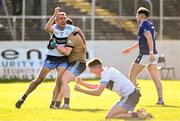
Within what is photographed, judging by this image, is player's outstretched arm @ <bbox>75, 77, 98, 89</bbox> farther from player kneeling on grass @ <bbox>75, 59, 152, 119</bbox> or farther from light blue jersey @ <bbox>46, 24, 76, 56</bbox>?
light blue jersey @ <bbox>46, 24, 76, 56</bbox>

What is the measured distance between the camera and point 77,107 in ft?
51.8

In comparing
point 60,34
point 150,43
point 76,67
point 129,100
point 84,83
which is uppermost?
point 60,34

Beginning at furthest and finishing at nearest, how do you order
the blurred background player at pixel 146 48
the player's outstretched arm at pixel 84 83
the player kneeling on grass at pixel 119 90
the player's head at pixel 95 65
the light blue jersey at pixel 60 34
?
the blurred background player at pixel 146 48, the light blue jersey at pixel 60 34, the player's outstretched arm at pixel 84 83, the player kneeling on grass at pixel 119 90, the player's head at pixel 95 65

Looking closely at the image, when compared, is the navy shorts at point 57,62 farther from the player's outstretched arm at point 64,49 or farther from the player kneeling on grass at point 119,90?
the player kneeling on grass at point 119,90

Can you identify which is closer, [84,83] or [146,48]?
[84,83]

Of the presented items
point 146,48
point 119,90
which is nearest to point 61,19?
point 146,48

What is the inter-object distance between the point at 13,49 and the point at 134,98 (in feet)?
57.3

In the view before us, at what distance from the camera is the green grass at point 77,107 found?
44.2ft

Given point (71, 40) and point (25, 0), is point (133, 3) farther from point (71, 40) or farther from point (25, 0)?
point (71, 40)

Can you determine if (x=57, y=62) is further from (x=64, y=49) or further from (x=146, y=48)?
(x=146, y=48)

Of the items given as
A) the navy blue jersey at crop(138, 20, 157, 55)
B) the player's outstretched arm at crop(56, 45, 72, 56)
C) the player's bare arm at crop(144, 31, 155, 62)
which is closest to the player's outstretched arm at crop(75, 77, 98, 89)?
the player's outstretched arm at crop(56, 45, 72, 56)

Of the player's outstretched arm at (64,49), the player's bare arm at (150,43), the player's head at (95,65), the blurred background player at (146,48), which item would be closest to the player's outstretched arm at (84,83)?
the player's head at (95,65)

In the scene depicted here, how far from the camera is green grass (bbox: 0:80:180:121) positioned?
1348 cm

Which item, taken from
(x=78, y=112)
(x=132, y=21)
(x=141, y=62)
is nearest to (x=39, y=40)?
(x=132, y=21)
